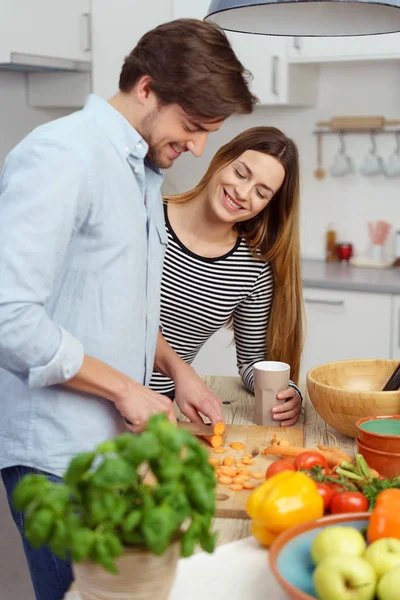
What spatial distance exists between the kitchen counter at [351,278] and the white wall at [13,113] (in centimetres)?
145

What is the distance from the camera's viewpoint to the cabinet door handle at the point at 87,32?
11.3 ft

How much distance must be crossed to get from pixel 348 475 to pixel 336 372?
0.50m

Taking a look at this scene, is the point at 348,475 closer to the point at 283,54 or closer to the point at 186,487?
the point at 186,487

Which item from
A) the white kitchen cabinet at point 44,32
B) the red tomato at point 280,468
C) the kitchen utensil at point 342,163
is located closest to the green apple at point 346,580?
the red tomato at point 280,468

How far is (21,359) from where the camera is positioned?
109cm

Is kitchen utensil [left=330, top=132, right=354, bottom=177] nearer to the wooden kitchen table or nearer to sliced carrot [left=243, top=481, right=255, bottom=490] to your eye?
the wooden kitchen table

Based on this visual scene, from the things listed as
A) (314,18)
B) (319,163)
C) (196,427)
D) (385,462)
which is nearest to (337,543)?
(385,462)

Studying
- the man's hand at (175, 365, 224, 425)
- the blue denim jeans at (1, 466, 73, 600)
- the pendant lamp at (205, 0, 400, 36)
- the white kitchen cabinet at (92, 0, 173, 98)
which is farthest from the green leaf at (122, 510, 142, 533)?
the white kitchen cabinet at (92, 0, 173, 98)

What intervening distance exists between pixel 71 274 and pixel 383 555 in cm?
60

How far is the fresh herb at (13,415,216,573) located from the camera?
733 mm

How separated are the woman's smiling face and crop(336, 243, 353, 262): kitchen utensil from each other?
180 centimetres

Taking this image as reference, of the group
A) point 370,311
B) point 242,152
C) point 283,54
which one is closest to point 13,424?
point 242,152

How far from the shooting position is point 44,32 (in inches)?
129

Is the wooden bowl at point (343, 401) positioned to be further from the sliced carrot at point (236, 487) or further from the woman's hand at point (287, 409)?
the sliced carrot at point (236, 487)
